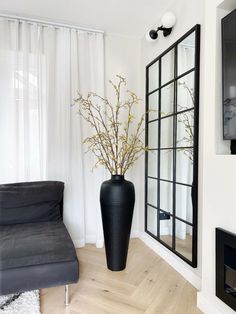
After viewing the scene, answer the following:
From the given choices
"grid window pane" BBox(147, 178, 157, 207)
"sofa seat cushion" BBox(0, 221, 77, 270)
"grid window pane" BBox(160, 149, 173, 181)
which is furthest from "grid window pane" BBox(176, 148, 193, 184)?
"sofa seat cushion" BBox(0, 221, 77, 270)

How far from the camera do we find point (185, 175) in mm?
2260

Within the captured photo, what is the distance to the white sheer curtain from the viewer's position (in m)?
2.68

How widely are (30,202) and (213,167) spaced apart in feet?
5.70

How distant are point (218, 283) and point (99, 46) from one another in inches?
102

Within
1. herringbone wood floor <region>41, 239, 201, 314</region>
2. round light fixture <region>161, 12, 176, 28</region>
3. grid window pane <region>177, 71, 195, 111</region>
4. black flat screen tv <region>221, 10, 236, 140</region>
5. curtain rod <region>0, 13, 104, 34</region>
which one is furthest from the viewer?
curtain rod <region>0, 13, 104, 34</region>

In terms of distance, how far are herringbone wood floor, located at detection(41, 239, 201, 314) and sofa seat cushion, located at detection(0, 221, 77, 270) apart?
1.18 ft

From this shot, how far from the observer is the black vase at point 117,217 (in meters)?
2.23

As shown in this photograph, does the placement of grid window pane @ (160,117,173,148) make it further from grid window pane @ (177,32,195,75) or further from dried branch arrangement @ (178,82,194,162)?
grid window pane @ (177,32,195,75)

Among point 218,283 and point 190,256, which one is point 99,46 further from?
point 218,283

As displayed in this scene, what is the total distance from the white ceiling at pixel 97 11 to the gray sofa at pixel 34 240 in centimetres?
174

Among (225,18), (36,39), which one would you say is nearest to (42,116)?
(36,39)

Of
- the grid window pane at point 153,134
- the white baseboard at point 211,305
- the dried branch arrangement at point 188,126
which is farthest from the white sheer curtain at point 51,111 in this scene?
the white baseboard at point 211,305

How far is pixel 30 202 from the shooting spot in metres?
2.51

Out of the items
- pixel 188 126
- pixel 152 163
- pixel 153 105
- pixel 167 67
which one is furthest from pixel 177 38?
pixel 152 163
